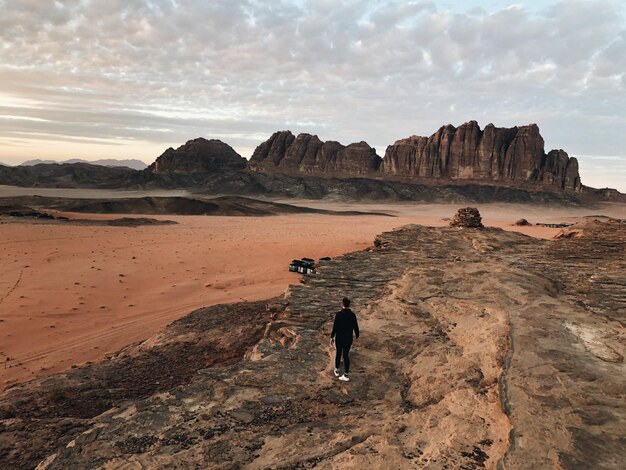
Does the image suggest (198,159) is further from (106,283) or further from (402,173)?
(106,283)

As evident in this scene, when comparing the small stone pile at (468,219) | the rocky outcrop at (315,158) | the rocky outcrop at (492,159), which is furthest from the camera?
the rocky outcrop at (315,158)

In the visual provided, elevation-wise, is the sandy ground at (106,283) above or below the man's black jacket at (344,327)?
below

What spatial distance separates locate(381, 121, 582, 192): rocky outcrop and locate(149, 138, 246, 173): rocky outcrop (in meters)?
57.6

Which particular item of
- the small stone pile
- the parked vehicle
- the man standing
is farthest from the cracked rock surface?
the small stone pile

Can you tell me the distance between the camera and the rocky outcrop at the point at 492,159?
111 metres

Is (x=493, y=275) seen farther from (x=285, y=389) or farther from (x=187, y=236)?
(x=187, y=236)

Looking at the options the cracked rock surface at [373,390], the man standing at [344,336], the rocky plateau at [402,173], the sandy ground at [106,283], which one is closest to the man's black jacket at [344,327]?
the man standing at [344,336]

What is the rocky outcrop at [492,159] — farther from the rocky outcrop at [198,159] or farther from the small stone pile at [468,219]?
the small stone pile at [468,219]

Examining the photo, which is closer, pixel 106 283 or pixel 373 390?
pixel 373 390

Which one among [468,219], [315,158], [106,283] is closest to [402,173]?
[315,158]

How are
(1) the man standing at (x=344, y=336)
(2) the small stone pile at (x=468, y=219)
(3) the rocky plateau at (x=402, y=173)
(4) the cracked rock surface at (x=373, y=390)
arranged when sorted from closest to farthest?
(4) the cracked rock surface at (x=373, y=390) < (1) the man standing at (x=344, y=336) < (2) the small stone pile at (x=468, y=219) < (3) the rocky plateau at (x=402, y=173)

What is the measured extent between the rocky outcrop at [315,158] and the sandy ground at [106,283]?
96149 millimetres

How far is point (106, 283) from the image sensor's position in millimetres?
15203

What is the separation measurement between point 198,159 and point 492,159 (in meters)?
90.3
